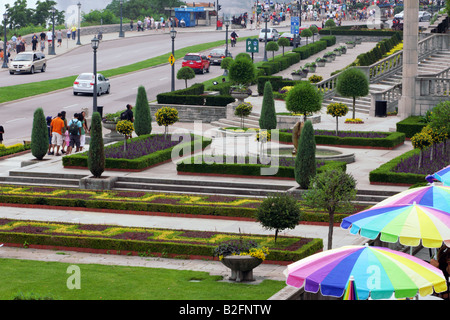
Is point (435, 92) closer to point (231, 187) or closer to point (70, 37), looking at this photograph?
point (231, 187)

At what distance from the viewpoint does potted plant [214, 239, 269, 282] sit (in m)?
19.9

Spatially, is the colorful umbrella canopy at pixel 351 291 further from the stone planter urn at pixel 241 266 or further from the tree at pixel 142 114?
the tree at pixel 142 114

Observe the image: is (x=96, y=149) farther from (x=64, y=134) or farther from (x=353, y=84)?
(x=353, y=84)

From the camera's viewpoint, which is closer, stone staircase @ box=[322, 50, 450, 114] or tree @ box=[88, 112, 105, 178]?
tree @ box=[88, 112, 105, 178]

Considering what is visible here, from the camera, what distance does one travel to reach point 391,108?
47.4 meters

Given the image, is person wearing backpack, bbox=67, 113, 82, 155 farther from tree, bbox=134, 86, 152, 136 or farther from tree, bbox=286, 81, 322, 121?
tree, bbox=286, 81, 322, 121

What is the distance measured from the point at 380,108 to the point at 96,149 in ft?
65.2

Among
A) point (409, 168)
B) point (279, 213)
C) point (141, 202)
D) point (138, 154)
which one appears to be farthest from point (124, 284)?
point (138, 154)

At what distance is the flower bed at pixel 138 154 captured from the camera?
109ft

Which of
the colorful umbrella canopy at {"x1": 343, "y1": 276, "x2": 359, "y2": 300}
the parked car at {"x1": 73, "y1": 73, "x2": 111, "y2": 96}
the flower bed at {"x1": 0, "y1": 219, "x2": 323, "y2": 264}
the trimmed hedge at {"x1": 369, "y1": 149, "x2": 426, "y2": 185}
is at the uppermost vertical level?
the colorful umbrella canopy at {"x1": 343, "y1": 276, "x2": 359, "y2": 300}

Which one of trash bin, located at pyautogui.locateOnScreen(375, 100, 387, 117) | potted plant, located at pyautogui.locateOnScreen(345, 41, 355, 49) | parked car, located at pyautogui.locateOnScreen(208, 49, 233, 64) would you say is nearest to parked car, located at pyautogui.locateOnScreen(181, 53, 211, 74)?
parked car, located at pyautogui.locateOnScreen(208, 49, 233, 64)

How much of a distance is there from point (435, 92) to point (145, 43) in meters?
49.2

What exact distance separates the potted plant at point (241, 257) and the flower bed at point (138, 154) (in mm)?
13321

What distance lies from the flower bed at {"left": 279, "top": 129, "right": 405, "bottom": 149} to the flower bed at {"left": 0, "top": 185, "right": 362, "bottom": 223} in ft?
30.7
